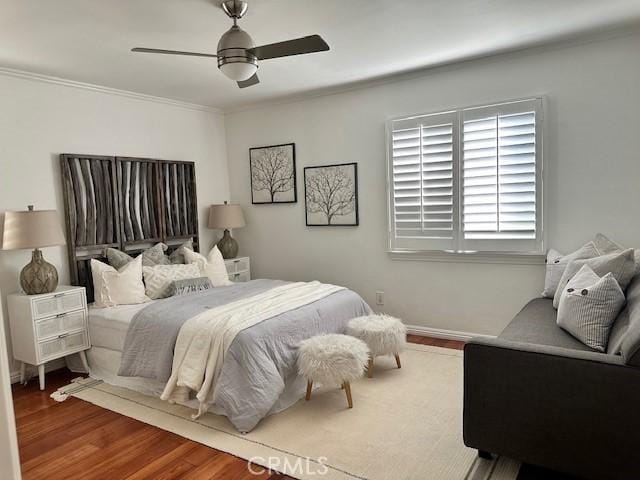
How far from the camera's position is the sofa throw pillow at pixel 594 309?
7.47 ft

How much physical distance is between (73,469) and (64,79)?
10.5ft

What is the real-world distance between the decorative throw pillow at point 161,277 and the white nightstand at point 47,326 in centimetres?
53

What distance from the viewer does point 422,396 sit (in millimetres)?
3049

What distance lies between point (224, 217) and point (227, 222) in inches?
2.7

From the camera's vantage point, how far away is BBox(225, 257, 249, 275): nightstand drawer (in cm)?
503

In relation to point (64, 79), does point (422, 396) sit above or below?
below

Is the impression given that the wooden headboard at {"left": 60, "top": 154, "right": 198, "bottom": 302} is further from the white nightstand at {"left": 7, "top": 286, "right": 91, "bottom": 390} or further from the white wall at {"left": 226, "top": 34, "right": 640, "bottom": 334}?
the white wall at {"left": 226, "top": 34, "right": 640, "bottom": 334}

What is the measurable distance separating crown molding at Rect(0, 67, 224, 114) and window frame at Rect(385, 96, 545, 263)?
2.29m

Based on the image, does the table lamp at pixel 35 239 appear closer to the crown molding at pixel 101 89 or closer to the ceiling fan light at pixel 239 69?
the crown molding at pixel 101 89

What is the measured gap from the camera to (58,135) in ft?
12.6

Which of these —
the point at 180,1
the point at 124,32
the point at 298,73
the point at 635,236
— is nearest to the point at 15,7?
the point at 124,32

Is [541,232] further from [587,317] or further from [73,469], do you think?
[73,469]

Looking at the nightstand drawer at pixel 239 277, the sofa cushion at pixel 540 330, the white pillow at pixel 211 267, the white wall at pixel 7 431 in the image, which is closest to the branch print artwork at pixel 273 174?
the nightstand drawer at pixel 239 277

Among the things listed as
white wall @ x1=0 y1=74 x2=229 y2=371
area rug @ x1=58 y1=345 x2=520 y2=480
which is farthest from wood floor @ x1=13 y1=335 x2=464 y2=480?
white wall @ x1=0 y1=74 x2=229 y2=371
